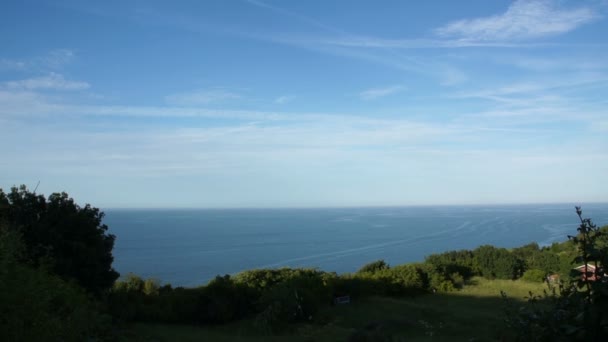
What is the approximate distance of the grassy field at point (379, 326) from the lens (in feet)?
38.7

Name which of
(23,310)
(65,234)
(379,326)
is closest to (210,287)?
(65,234)

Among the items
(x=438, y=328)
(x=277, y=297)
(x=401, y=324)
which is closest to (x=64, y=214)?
(x=277, y=297)

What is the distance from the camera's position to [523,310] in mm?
2277

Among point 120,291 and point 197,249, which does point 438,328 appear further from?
point 197,249

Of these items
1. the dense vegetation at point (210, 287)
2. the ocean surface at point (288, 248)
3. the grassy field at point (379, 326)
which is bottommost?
the ocean surface at point (288, 248)

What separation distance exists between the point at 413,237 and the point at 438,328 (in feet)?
218

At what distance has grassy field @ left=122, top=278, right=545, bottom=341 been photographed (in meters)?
11.8

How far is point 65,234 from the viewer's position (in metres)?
14.3

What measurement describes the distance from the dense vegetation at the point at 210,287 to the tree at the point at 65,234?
0.03 metres

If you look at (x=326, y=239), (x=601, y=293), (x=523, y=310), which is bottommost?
(x=326, y=239)

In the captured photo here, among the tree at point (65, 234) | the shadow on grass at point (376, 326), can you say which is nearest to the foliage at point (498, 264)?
the shadow on grass at point (376, 326)

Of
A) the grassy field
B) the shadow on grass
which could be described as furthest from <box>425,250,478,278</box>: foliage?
the shadow on grass

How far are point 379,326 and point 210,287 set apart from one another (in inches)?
240

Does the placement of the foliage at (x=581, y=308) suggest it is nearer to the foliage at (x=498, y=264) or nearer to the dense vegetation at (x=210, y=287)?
the dense vegetation at (x=210, y=287)
